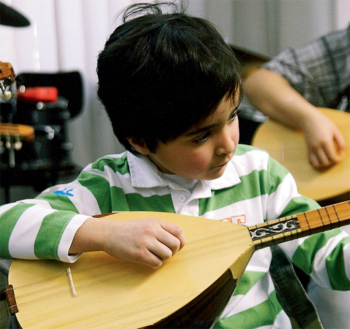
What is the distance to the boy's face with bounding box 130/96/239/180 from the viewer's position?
639 mm

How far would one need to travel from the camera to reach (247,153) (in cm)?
78

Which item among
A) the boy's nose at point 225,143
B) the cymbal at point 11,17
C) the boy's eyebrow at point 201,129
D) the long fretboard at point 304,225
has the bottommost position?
the long fretboard at point 304,225

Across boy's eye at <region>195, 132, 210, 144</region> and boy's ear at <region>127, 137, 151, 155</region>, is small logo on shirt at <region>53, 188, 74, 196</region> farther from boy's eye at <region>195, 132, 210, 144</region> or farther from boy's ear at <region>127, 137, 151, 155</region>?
boy's eye at <region>195, 132, 210, 144</region>

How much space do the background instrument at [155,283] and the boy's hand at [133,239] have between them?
0.02 meters

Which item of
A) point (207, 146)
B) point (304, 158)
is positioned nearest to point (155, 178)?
point (207, 146)

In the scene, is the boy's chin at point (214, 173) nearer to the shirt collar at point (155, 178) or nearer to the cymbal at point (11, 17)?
the shirt collar at point (155, 178)

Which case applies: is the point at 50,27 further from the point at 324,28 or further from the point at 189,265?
the point at 324,28

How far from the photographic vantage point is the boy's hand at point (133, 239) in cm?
58

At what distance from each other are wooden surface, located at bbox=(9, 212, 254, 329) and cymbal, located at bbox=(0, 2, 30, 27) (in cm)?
61

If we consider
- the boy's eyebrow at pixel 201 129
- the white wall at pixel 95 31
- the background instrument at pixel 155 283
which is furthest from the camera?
the white wall at pixel 95 31

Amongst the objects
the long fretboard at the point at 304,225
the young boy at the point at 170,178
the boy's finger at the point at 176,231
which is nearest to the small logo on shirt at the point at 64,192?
the young boy at the point at 170,178

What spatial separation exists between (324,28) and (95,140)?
138 cm

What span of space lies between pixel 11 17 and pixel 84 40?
38 centimetres

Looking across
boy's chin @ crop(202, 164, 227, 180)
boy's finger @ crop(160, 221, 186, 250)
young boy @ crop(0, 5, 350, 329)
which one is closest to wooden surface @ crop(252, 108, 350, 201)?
young boy @ crop(0, 5, 350, 329)
